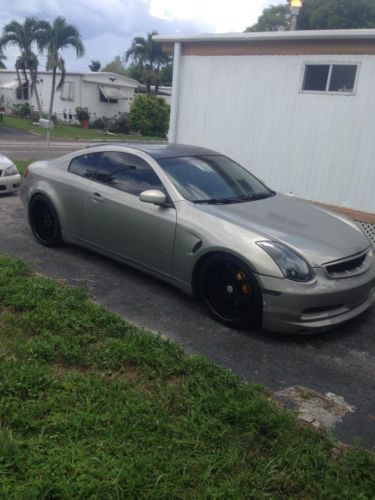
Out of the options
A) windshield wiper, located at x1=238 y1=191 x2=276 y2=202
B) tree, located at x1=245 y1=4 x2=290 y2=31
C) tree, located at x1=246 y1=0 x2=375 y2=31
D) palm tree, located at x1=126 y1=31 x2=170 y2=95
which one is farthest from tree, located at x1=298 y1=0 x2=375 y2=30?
windshield wiper, located at x1=238 y1=191 x2=276 y2=202

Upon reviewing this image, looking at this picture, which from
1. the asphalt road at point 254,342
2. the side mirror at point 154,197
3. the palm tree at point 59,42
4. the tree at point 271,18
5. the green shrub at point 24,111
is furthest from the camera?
the tree at point 271,18

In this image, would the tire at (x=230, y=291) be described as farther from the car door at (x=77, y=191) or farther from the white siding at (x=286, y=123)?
the white siding at (x=286, y=123)

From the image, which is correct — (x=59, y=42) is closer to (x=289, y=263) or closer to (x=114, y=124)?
(x=114, y=124)

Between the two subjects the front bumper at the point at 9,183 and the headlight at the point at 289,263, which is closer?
the headlight at the point at 289,263

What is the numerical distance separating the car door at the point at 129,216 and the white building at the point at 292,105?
4.02m

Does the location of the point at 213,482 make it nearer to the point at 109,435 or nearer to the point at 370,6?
the point at 109,435

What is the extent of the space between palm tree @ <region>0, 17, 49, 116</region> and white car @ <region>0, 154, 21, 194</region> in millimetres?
28992

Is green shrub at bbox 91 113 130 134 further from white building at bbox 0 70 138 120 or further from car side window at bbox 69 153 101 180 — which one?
car side window at bbox 69 153 101 180

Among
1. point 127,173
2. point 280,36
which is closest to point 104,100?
point 280,36

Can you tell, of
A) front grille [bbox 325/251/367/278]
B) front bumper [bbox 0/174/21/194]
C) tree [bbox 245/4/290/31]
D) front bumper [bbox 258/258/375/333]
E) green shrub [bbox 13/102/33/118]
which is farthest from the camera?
tree [bbox 245/4/290/31]

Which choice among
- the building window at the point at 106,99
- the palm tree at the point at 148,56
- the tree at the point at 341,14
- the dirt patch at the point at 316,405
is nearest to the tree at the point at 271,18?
the tree at the point at 341,14

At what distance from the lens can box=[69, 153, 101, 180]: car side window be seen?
207 inches

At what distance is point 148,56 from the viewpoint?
44.0 meters

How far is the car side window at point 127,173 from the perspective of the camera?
4.68 metres
